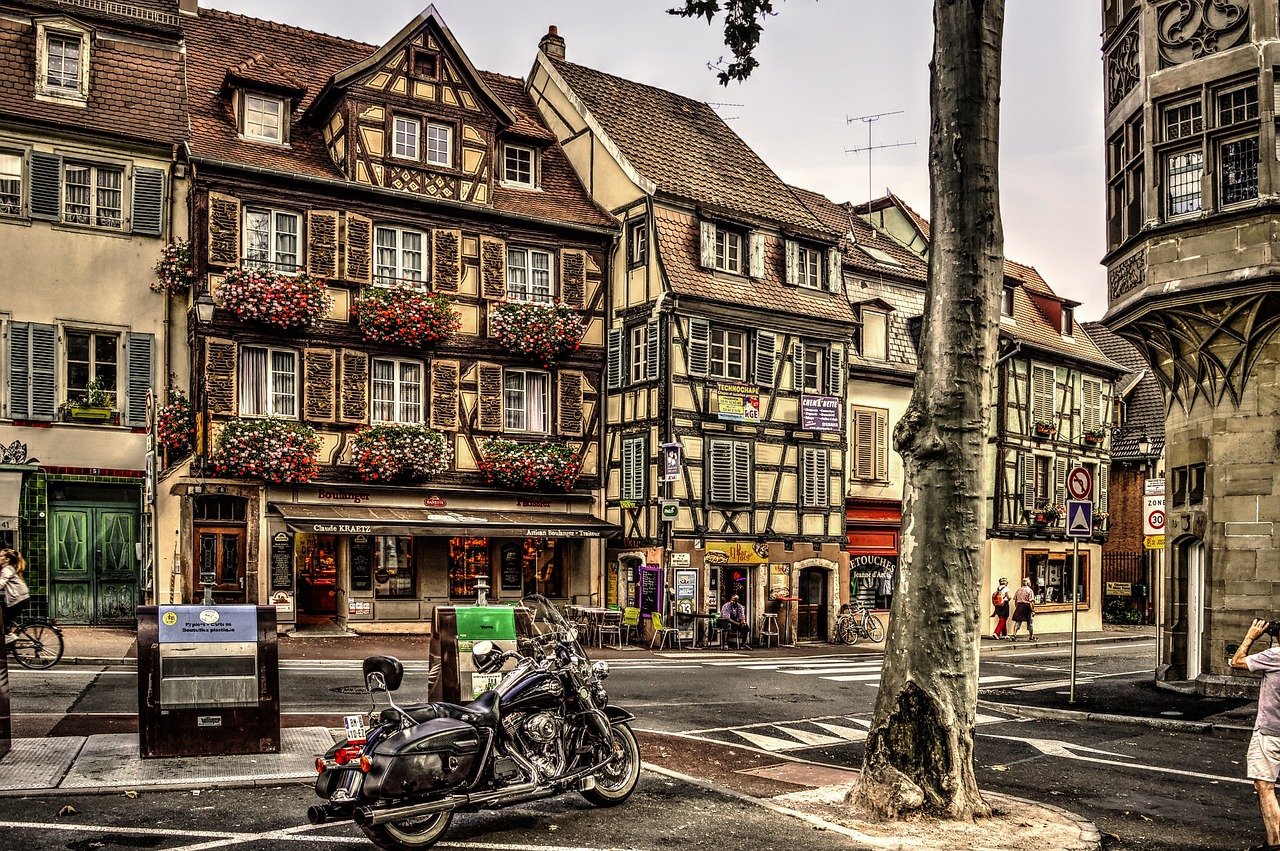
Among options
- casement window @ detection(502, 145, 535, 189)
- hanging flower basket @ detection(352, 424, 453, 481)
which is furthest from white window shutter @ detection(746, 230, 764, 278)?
hanging flower basket @ detection(352, 424, 453, 481)

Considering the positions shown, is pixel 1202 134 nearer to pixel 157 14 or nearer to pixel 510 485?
pixel 510 485

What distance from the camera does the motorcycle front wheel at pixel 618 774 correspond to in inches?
374

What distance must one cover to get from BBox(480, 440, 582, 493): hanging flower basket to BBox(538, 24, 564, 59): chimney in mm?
11621

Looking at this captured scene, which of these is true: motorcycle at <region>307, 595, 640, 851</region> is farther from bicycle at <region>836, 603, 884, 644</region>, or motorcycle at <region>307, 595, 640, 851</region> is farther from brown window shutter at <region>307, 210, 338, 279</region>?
bicycle at <region>836, 603, 884, 644</region>

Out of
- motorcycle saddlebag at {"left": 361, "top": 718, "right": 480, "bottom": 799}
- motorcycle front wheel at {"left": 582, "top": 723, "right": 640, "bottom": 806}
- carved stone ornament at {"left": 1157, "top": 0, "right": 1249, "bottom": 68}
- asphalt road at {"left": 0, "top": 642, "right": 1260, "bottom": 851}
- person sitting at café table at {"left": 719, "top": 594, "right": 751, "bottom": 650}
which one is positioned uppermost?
carved stone ornament at {"left": 1157, "top": 0, "right": 1249, "bottom": 68}

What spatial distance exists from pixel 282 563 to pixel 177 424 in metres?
3.87

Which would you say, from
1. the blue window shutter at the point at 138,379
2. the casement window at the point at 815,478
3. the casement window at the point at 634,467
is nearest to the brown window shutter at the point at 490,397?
the casement window at the point at 634,467

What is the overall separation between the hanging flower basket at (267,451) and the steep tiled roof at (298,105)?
18.1 ft

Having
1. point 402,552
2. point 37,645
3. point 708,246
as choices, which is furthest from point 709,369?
point 37,645

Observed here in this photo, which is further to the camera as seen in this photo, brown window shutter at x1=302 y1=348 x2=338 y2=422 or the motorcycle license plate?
brown window shutter at x1=302 y1=348 x2=338 y2=422

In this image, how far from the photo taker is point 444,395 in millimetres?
29203

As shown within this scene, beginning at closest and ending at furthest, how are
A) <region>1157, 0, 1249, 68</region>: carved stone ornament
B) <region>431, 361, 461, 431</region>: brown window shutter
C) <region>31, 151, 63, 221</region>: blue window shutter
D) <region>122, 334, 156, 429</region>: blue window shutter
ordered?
<region>1157, 0, 1249, 68</region>: carved stone ornament
<region>31, 151, 63, 221</region>: blue window shutter
<region>122, 334, 156, 429</region>: blue window shutter
<region>431, 361, 461, 431</region>: brown window shutter

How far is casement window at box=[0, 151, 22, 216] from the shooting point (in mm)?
24641

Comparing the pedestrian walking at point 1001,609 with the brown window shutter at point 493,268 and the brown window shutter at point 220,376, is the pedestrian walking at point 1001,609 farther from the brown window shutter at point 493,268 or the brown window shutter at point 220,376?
the brown window shutter at point 220,376
